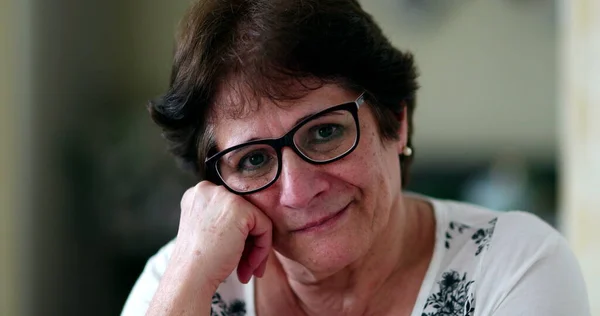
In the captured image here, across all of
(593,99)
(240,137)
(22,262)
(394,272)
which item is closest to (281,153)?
(240,137)

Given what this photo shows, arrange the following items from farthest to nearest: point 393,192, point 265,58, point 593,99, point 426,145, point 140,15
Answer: point 140,15, point 426,145, point 593,99, point 393,192, point 265,58

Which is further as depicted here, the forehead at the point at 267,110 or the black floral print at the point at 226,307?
the black floral print at the point at 226,307

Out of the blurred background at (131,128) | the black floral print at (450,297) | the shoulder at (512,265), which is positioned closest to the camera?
the shoulder at (512,265)

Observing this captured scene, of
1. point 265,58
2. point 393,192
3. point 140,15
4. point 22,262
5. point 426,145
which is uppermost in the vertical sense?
point 140,15

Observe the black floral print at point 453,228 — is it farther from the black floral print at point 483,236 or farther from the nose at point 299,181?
the nose at point 299,181

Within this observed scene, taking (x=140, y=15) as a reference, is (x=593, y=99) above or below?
below

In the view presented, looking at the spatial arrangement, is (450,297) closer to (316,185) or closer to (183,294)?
(316,185)

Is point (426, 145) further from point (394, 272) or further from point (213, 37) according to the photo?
point (213, 37)

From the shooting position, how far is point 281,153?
47.6 inches

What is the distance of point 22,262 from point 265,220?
2.21 m

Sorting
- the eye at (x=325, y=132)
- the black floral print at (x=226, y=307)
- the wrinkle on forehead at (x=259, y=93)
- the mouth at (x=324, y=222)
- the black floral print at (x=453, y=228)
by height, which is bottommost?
the black floral print at (x=226, y=307)

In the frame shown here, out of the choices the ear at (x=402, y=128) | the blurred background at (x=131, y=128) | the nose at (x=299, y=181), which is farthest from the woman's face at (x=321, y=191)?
the blurred background at (x=131, y=128)

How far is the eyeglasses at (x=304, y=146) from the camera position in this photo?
121 cm

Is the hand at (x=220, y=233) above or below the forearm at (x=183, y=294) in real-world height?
above
